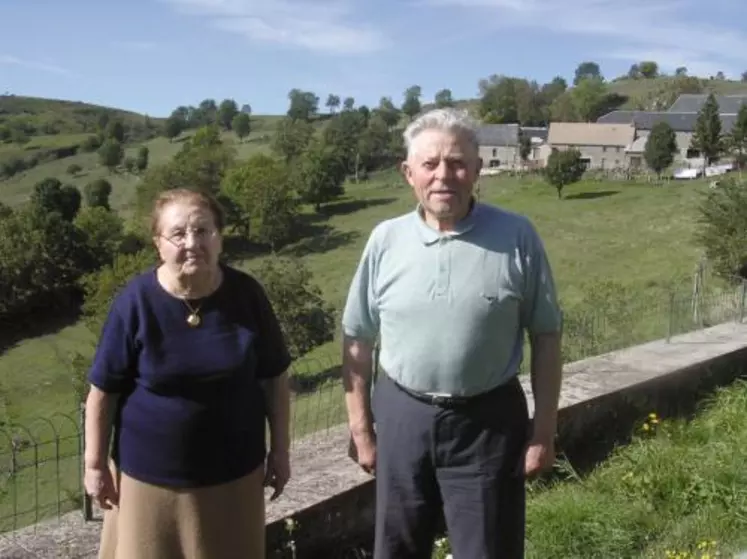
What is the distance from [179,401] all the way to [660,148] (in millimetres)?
57751

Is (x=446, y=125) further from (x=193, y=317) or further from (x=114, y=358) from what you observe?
(x=114, y=358)

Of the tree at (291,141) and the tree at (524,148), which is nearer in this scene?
the tree at (524,148)

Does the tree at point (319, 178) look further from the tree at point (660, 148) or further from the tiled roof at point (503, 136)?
the tree at point (660, 148)

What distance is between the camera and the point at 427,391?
256 cm

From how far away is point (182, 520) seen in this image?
2.45 meters

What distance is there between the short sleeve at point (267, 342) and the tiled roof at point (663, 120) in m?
67.8

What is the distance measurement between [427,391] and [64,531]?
1407 mm

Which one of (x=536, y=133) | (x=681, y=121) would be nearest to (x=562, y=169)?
(x=681, y=121)

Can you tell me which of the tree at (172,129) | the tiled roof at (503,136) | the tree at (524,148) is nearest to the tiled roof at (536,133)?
the tree at (524,148)

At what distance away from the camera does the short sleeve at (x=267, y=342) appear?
256cm

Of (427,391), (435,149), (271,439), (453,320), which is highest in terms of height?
(435,149)

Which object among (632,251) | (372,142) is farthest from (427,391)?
(372,142)

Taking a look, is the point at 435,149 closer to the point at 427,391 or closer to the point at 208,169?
the point at 427,391

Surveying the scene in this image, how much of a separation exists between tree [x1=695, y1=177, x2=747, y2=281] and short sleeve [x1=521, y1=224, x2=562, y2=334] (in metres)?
19.1
